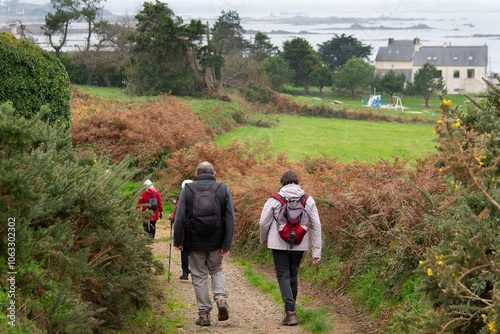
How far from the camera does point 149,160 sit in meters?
19.3

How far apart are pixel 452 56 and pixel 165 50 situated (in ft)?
→ 219

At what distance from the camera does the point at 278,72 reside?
232ft

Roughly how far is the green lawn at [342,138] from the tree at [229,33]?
35.2 metres

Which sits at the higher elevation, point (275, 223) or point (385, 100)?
point (385, 100)

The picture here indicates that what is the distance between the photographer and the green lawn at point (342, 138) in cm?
3012

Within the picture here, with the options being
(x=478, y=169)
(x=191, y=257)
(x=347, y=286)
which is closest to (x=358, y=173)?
(x=347, y=286)

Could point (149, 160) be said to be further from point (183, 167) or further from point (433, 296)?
point (433, 296)

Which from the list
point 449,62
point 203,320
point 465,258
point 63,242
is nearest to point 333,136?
point 203,320

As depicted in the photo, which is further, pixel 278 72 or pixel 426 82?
pixel 278 72

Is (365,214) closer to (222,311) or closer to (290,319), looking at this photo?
(290,319)

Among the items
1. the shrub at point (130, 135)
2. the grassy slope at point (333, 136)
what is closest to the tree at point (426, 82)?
the grassy slope at point (333, 136)

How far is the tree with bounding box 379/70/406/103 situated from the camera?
226ft

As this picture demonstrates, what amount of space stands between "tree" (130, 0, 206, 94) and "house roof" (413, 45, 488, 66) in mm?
60129

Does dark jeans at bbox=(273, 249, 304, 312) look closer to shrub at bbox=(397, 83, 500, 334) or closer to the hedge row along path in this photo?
the hedge row along path
